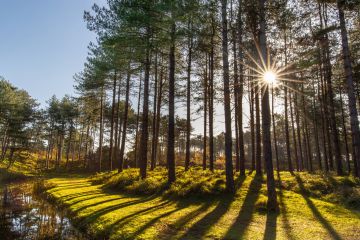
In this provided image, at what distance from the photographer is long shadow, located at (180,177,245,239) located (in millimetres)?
7541

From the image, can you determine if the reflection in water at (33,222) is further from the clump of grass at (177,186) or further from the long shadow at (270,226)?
the long shadow at (270,226)

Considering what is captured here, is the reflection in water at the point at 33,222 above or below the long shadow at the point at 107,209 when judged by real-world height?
below

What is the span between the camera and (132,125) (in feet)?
169

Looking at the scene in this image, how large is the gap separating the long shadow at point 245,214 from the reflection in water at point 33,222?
14.8 feet

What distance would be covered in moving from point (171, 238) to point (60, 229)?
14.0ft

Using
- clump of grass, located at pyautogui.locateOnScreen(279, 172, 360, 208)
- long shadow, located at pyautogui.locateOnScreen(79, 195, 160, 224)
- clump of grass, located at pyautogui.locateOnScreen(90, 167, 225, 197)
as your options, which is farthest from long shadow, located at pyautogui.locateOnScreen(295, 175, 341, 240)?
long shadow, located at pyautogui.locateOnScreen(79, 195, 160, 224)

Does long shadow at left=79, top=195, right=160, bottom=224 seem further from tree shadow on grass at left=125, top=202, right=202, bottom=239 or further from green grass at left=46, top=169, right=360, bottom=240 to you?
tree shadow on grass at left=125, top=202, right=202, bottom=239

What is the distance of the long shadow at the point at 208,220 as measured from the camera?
754cm

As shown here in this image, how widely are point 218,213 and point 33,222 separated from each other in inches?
266

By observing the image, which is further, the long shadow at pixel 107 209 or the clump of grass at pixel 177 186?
the clump of grass at pixel 177 186

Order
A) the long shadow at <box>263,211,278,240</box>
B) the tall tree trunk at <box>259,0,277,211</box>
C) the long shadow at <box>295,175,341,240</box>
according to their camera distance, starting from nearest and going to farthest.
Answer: the long shadow at <box>263,211,278,240</box> → the long shadow at <box>295,175,341,240</box> → the tall tree trunk at <box>259,0,277,211</box>

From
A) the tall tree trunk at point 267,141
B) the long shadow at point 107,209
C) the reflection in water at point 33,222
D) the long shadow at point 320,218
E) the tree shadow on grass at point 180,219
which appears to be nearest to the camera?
the long shadow at point 320,218

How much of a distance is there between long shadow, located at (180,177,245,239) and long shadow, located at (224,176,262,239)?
24.7 inches

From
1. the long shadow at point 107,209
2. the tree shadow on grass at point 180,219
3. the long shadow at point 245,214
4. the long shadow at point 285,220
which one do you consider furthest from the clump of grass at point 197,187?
the long shadow at point 285,220
